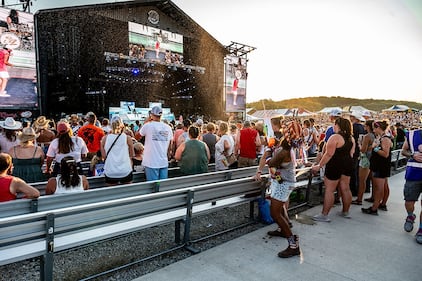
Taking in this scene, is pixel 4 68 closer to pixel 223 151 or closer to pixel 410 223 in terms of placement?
pixel 223 151

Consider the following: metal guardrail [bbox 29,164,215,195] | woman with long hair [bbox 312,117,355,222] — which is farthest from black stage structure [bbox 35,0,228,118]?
woman with long hair [bbox 312,117,355,222]

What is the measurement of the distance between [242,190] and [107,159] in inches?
77.5

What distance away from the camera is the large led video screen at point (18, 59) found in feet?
49.1

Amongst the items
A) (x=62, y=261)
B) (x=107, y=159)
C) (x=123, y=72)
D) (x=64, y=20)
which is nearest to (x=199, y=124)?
(x=107, y=159)

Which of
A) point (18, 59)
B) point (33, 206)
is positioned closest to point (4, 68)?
point (18, 59)

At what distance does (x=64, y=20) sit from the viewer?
19.0m

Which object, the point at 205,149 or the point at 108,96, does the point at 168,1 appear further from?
the point at 205,149

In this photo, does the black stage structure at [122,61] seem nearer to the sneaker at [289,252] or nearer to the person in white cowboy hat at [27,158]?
the person in white cowboy hat at [27,158]

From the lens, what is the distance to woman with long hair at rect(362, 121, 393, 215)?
504cm

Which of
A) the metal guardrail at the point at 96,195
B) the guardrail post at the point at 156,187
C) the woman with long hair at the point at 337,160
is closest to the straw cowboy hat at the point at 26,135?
the metal guardrail at the point at 96,195

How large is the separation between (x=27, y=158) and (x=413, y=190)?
5513 millimetres

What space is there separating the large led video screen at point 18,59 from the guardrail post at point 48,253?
16148mm

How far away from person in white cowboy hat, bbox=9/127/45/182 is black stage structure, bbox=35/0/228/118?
14391 millimetres

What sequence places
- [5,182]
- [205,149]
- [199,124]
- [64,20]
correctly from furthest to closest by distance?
[64,20] → [199,124] → [205,149] → [5,182]
